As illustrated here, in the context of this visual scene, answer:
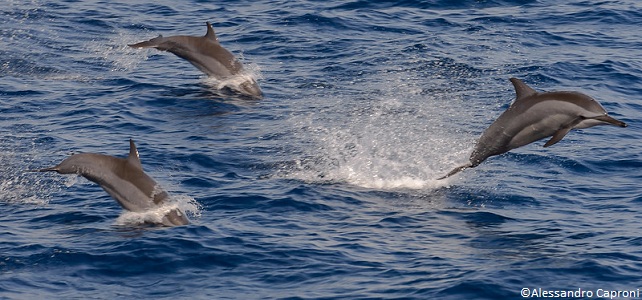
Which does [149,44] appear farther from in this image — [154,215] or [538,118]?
[538,118]

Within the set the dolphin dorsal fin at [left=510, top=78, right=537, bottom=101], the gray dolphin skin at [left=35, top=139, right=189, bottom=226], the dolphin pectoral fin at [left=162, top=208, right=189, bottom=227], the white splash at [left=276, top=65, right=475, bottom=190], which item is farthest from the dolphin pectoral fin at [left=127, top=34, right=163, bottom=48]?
the dolphin dorsal fin at [left=510, top=78, right=537, bottom=101]

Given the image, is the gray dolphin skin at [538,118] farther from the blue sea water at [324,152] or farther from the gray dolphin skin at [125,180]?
the gray dolphin skin at [125,180]

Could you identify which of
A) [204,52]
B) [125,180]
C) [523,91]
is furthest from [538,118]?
[204,52]

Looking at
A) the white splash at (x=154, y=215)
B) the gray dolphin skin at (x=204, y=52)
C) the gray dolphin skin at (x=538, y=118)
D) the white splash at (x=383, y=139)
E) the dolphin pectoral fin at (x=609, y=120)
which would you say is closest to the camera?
the dolphin pectoral fin at (x=609, y=120)

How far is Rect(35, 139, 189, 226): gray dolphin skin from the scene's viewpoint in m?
16.4

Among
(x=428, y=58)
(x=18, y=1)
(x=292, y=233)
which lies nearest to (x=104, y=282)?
(x=292, y=233)

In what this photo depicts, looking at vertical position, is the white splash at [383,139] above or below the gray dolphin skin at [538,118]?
below

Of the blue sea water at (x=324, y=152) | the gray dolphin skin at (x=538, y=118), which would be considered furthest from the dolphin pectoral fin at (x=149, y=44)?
the gray dolphin skin at (x=538, y=118)

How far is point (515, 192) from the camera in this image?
1795cm

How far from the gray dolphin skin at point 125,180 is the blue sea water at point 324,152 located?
10.6 inches

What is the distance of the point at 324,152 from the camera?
2009 cm

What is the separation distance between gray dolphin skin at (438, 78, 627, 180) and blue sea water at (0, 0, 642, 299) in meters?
1.03

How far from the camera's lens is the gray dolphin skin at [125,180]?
645 inches

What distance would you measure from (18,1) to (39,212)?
15.7 metres
